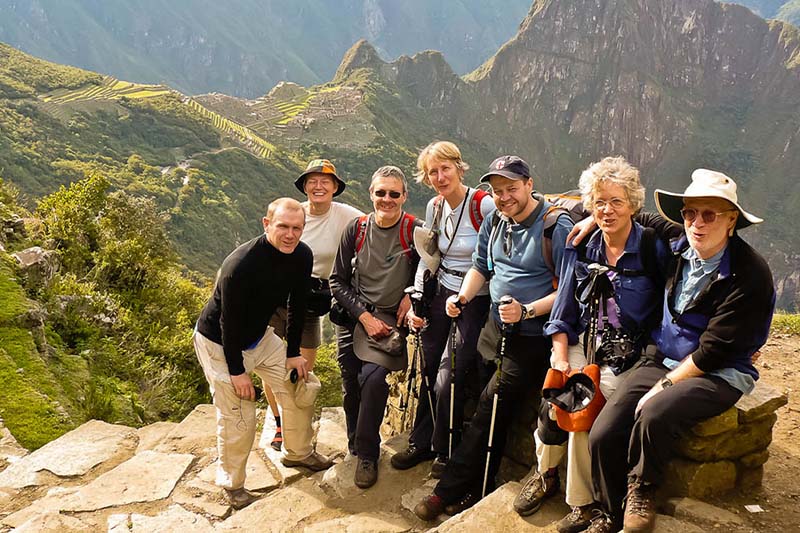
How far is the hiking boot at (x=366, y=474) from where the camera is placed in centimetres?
384

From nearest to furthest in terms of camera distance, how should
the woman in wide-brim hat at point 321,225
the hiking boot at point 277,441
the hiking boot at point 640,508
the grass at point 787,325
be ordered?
the hiking boot at point 640,508
the woman in wide-brim hat at point 321,225
the hiking boot at point 277,441
the grass at point 787,325

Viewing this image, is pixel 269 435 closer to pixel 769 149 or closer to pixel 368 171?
pixel 368 171

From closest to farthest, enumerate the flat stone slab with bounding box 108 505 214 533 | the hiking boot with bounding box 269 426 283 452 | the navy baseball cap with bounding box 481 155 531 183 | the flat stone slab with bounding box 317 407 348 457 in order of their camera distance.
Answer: the navy baseball cap with bounding box 481 155 531 183, the flat stone slab with bounding box 108 505 214 533, the hiking boot with bounding box 269 426 283 452, the flat stone slab with bounding box 317 407 348 457

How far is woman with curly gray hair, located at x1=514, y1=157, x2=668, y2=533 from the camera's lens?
2.94m

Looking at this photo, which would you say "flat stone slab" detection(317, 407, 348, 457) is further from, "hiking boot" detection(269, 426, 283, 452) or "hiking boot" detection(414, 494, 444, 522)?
"hiking boot" detection(414, 494, 444, 522)

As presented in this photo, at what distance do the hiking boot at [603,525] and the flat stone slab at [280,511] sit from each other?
6.03 feet

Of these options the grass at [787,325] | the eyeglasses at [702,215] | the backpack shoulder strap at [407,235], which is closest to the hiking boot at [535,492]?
the eyeglasses at [702,215]

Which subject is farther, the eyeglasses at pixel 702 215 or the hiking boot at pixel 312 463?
the hiking boot at pixel 312 463

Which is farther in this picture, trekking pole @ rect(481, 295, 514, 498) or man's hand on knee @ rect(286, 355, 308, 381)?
man's hand on knee @ rect(286, 355, 308, 381)

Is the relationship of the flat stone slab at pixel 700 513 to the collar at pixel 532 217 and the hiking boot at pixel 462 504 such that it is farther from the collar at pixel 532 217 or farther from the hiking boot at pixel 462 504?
the collar at pixel 532 217

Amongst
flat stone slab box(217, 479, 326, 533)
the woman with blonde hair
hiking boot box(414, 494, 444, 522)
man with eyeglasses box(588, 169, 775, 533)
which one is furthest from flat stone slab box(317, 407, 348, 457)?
man with eyeglasses box(588, 169, 775, 533)

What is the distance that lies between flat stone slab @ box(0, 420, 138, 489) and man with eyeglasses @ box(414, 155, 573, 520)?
2.89 meters

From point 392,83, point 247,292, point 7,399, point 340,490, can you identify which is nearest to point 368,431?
point 340,490

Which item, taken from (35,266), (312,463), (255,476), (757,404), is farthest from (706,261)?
(35,266)
